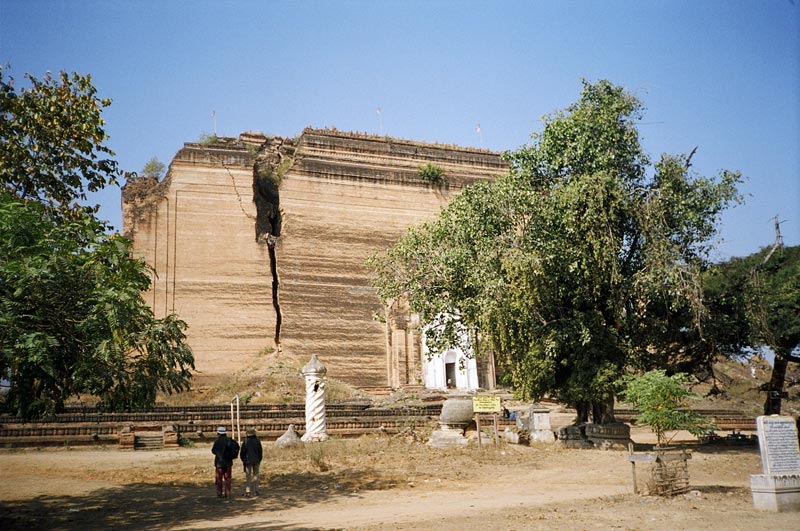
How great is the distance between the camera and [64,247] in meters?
9.44

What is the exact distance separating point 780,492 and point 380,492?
5216 millimetres

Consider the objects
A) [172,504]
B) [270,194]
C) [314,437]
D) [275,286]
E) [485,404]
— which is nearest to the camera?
[172,504]

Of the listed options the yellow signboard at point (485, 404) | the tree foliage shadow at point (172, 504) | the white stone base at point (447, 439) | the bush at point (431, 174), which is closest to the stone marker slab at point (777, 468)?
the tree foliage shadow at point (172, 504)

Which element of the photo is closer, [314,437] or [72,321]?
[72,321]

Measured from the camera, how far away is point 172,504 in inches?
391

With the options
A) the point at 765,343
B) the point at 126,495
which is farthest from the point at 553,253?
the point at 126,495

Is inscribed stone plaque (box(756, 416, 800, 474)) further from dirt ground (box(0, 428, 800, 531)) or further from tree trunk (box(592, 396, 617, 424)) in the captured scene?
tree trunk (box(592, 396, 617, 424))

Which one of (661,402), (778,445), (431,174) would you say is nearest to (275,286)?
(431,174)

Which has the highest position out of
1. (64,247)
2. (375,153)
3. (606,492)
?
(375,153)

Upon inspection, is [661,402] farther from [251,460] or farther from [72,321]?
[72,321]

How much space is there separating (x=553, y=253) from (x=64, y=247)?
10.0 metres

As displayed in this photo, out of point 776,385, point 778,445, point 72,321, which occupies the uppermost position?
point 72,321

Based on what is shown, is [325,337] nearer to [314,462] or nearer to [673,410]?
[314,462]

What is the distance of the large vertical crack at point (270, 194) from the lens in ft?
109
